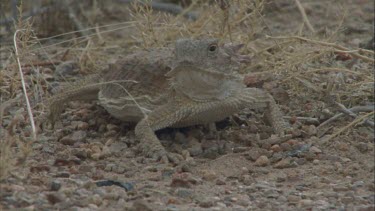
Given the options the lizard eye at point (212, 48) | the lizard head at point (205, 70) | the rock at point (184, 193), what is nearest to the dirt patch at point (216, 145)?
the rock at point (184, 193)

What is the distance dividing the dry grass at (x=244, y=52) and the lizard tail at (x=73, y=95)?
0.39ft

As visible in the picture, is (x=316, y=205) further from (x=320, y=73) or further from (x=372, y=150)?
(x=320, y=73)

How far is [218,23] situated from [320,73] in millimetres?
1052

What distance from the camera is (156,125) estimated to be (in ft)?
22.2

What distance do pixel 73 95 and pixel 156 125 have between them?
1135 millimetres

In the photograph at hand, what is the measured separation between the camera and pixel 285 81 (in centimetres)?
754

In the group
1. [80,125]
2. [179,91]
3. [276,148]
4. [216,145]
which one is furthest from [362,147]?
[80,125]

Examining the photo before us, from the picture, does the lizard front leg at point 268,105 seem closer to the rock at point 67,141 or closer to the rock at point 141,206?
the rock at point 67,141

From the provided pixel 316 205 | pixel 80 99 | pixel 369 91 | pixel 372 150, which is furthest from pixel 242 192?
pixel 80 99

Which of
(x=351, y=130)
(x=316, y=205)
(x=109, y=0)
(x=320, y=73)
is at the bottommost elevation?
(x=316, y=205)

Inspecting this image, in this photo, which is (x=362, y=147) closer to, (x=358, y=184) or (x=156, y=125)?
(x=358, y=184)

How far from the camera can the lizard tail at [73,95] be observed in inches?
297

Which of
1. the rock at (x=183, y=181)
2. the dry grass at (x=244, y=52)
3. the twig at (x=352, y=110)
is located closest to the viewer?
the rock at (x=183, y=181)

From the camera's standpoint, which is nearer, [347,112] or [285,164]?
[285,164]
